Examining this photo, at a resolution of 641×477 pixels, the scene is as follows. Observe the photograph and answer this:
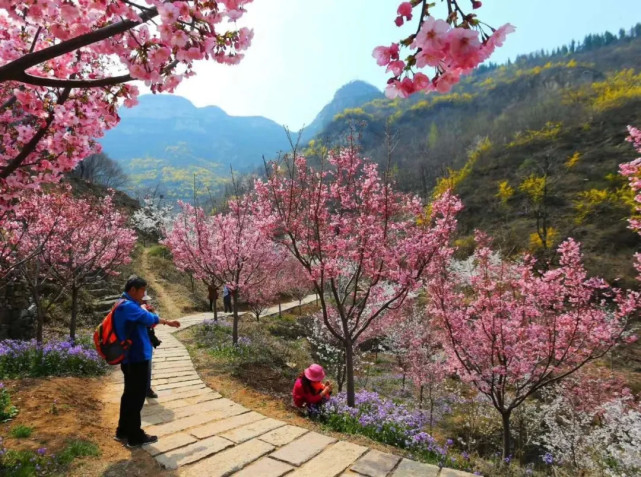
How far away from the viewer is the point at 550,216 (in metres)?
36.5

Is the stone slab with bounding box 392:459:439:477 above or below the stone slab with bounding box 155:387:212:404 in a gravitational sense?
above

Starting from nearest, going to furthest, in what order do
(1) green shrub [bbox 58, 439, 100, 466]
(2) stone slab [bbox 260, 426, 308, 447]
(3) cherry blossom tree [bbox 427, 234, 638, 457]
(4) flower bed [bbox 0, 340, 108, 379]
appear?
(1) green shrub [bbox 58, 439, 100, 466]
(2) stone slab [bbox 260, 426, 308, 447]
(4) flower bed [bbox 0, 340, 108, 379]
(3) cherry blossom tree [bbox 427, 234, 638, 457]

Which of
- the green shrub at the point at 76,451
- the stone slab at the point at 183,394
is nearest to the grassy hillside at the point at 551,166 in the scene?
the green shrub at the point at 76,451

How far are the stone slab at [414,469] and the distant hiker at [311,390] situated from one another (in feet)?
7.29

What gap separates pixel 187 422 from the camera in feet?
15.7

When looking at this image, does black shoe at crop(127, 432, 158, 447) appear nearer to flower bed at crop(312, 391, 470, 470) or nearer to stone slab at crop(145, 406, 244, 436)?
stone slab at crop(145, 406, 244, 436)

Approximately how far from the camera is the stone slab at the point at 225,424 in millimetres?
4402

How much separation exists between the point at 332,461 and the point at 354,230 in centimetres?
391

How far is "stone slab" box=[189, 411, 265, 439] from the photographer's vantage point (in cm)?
440

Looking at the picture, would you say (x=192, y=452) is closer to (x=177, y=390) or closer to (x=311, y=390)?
(x=311, y=390)

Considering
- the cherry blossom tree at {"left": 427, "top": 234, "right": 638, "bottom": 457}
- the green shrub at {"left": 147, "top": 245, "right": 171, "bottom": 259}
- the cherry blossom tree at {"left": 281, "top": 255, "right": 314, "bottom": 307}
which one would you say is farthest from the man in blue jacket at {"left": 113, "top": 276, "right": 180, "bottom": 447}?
the green shrub at {"left": 147, "top": 245, "right": 171, "bottom": 259}

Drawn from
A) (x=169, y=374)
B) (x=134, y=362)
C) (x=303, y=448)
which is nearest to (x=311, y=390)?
(x=303, y=448)

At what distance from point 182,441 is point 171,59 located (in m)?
4.08

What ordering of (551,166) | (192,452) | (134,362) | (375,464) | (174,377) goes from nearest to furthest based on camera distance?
(375,464) < (192,452) < (134,362) < (174,377) < (551,166)
